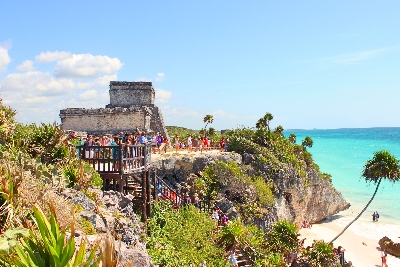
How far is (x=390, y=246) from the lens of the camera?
25.2 m

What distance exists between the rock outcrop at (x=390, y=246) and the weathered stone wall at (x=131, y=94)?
65.9 feet

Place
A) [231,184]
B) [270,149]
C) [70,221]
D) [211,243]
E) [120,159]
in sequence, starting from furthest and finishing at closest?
[270,149] → [231,184] → [211,243] → [120,159] → [70,221]

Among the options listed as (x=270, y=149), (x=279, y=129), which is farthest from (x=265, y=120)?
(x=270, y=149)

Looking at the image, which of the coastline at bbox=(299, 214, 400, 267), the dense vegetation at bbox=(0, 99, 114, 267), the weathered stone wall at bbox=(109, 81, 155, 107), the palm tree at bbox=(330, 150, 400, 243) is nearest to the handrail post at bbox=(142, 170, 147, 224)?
the dense vegetation at bbox=(0, 99, 114, 267)

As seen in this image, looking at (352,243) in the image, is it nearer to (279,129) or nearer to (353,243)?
(353,243)

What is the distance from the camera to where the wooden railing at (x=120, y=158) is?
39.6 ft

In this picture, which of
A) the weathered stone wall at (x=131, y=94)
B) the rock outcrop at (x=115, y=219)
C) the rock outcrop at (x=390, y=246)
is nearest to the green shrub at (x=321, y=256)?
the rock outcrop at (x=115, y=219)

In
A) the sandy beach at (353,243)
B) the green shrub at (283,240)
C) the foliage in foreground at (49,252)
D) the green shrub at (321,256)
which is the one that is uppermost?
the foliage in foreground at (49,252)

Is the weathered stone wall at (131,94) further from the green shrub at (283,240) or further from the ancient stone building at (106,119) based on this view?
the green shrub at (283,240)

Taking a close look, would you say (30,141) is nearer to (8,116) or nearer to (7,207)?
(8,116)

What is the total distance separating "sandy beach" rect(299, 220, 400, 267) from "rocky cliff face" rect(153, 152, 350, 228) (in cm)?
112

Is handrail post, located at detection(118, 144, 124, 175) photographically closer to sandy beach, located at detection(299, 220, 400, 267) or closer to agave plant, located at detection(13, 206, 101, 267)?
agave plant, located at detection(13, 206, 101, 267)

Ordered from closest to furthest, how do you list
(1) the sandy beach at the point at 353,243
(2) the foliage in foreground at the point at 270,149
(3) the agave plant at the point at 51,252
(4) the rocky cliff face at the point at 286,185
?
(3) the agave plant at the point at 51,252, (4) the rocky cliff face at the point at 286,185, (1) the sandy beach at the point at 353,243, (2) the foliage in foreground at the point at 270,149

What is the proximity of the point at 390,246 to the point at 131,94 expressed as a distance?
2193 cm
